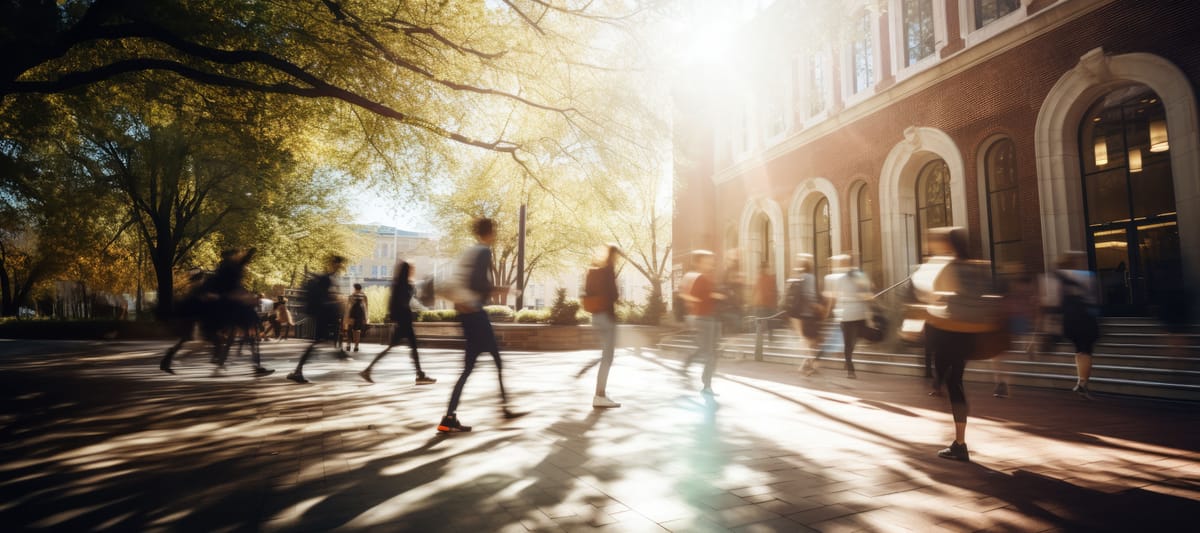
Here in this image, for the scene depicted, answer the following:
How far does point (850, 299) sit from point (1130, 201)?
8248 millimetres

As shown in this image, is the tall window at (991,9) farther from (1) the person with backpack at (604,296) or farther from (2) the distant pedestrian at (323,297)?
(2) the distant pedestrian at (323,297)

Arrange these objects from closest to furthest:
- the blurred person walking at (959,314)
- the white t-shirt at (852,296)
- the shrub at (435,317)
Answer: the blurred person walking at (959,314) → the white t-shirt at (852,296) → the shrub at (435,317)

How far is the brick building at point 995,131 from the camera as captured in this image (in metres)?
11.3

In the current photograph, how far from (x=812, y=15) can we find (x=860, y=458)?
22.0 feet

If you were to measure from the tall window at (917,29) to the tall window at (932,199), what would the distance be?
3172 mm

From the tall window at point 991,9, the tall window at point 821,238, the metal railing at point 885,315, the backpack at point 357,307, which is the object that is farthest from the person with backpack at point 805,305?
the tall window at point 821,238

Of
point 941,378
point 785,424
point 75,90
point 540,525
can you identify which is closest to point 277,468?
point 540,525

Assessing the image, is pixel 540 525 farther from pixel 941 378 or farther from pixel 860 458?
pixel 941 378

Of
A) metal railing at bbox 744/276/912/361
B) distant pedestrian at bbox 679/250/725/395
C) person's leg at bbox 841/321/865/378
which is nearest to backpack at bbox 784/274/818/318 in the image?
person's leg at bbox 841/321/865/378

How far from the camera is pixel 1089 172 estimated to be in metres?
13.5

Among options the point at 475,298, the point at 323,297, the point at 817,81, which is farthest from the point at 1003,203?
the point at 323,297

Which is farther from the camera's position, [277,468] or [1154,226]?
[1154,226]

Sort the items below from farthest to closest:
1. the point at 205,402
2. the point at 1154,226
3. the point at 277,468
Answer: the point at 1154,226 < the point at 205,402 < the point at 277,468

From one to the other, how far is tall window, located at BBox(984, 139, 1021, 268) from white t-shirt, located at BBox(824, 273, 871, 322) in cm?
768
